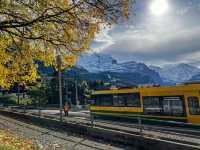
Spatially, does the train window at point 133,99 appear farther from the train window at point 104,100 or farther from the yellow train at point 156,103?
the train window at point 104,100

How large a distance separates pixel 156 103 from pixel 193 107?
4079 millimetres

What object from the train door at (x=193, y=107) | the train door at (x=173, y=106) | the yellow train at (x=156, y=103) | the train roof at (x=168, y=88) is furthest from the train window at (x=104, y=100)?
the train door at (x=193, y=107)

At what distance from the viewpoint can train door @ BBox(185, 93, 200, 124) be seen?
25.4 metres

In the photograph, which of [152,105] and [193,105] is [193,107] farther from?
[152,105]

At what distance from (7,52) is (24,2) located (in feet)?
10.3

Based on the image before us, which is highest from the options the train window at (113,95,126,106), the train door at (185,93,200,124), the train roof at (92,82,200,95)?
the train roof at (92,82,200,95)

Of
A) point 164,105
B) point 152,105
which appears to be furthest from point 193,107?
point 152,105

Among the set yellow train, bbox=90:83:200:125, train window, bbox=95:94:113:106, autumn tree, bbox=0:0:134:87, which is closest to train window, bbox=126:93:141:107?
yellow train, bbox=90:83:200:125

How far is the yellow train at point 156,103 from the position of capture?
84.8 ft

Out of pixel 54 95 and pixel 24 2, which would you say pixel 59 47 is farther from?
pixel 54 95

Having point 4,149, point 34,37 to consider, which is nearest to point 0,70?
point 34,37

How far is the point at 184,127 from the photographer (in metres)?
16.3

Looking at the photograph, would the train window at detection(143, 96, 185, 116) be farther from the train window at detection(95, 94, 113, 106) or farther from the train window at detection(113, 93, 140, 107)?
the train window at detection(95, 94, 113, 106)

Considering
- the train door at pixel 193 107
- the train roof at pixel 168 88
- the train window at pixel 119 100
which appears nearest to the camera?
the train door at pixel 193 107
